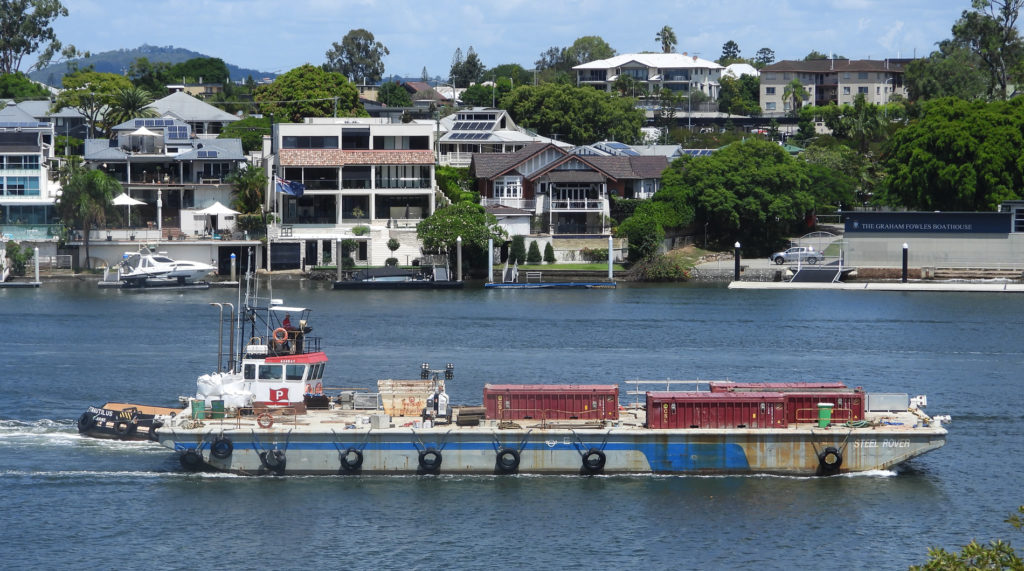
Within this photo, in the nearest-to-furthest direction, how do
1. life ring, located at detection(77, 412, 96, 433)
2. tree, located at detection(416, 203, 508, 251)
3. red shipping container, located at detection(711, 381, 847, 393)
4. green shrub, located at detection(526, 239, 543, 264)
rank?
red shipping container, located at detection(711, 381, 847, 393) → life ring, located at detection(77, 412, 96, 433) → tree, located at detection(416, 203, 508, 251) → green shrub, located at detection(526, 239, 543, 264)

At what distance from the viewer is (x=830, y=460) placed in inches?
1524

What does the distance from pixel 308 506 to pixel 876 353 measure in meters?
34.7

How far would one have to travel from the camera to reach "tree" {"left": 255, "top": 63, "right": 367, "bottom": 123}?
13050 cm

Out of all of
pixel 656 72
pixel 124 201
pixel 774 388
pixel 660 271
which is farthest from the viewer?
pixel 656 72

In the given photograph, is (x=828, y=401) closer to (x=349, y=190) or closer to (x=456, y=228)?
(x=456, y=228)

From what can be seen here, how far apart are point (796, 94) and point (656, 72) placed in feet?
85.0

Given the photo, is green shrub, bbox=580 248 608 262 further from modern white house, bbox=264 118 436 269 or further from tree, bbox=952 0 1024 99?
tree, bbox=952 0 1024 99

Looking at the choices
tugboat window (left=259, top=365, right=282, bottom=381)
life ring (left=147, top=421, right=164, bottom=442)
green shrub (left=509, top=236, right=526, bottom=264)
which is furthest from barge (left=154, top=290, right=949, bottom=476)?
green shrub (left=509, top=236, right=526, bottom=264)

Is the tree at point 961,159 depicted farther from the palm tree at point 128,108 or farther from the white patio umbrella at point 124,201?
the palm tree at point 128,108

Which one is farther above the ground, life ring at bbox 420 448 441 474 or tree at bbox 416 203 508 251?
tree at bbox 416 203 508 251

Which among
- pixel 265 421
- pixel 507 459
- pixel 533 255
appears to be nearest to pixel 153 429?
pixel 265 421

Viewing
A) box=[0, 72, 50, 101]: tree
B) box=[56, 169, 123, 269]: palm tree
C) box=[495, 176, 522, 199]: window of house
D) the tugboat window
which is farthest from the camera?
box=[0, 72, 50, 101]: tree

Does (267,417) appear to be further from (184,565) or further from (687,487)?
(687,487)

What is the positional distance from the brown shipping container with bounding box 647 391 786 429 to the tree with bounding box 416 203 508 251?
58.1 metres
